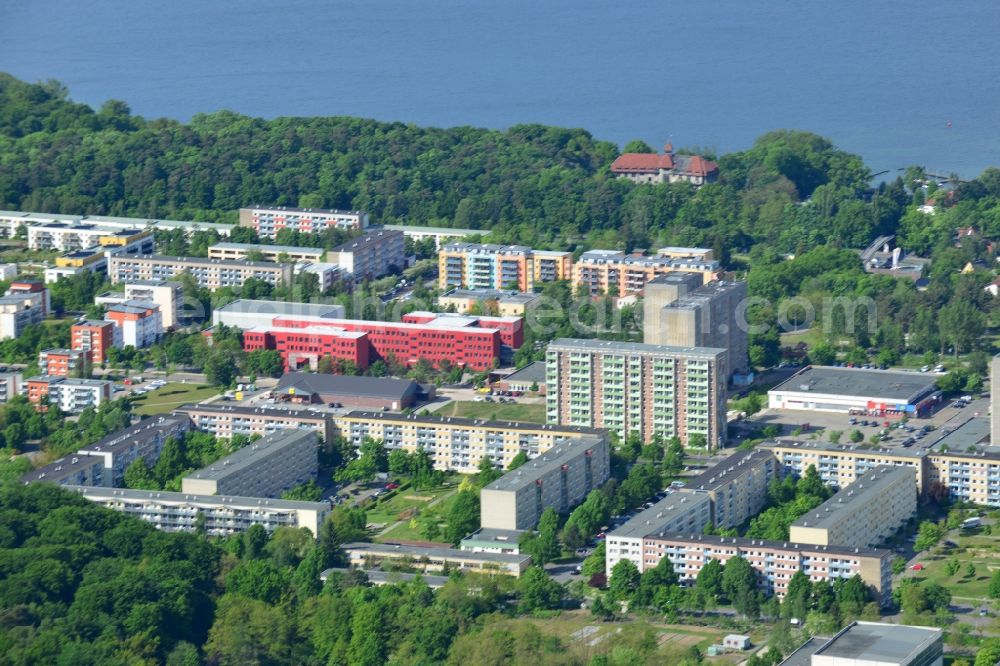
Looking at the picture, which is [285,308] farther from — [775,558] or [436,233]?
[775,558]

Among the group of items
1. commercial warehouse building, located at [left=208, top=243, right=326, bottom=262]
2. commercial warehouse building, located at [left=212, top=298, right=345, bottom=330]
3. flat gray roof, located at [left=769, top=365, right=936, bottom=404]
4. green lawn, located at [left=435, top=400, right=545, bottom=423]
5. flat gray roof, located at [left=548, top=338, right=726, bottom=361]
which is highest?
commercial warehouse building, located at [left=208, top=243, right=326, bottom=262]

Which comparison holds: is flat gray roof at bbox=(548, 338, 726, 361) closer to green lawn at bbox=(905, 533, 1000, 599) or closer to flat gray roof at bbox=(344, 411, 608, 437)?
flat gray roof at bbox=(344, 411, 608, 437)

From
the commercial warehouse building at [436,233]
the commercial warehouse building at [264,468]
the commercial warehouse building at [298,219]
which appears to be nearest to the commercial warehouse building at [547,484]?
the commercial warehouse building at [264,468]

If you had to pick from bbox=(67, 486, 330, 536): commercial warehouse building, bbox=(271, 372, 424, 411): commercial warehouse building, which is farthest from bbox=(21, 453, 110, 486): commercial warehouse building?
bbox=(271, 372, 424, 411): commercial warehouse building

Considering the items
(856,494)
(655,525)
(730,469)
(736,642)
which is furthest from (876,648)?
(730,469)

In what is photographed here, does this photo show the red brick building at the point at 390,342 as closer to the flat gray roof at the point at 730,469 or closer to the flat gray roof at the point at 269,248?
the flat gray roof at the point at 269,248

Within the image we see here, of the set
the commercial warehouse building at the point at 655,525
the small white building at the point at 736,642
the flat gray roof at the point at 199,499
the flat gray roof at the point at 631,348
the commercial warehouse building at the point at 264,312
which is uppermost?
the commercial warehouse building at the point at 264,312
